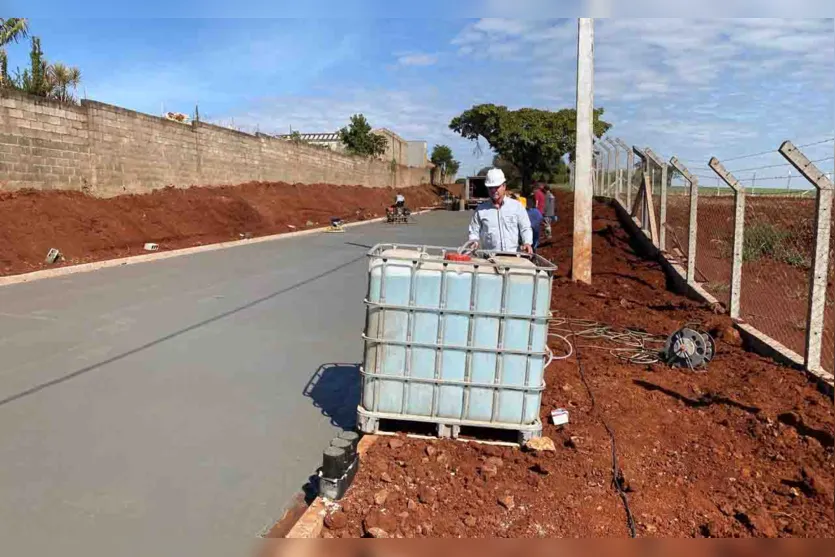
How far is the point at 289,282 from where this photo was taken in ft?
32.6

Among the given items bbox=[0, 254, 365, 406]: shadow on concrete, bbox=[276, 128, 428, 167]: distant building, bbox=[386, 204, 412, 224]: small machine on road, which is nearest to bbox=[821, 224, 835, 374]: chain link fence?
bbox=[0, 254, 365, 406]: shadow on concrete

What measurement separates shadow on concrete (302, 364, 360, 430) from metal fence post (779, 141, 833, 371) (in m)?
3.81

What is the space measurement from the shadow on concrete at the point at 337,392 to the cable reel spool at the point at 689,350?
9.76 ft

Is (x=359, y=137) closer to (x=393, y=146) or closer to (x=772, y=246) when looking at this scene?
(x=393, y=146)

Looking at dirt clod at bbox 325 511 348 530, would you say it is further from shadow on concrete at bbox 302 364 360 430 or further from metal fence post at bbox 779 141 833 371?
metal fence post at bbox 779 141 833 371

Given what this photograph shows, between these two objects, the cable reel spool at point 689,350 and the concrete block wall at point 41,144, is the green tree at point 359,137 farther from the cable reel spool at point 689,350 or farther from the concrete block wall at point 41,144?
the cable reel spool at point 689,350

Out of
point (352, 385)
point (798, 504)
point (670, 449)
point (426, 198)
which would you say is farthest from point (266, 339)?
point (426, 198)

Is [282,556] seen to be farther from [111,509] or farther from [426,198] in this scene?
[426,198]

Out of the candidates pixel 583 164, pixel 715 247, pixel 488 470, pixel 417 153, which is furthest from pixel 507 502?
pixel 417 153

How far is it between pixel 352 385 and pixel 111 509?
92.2 inches

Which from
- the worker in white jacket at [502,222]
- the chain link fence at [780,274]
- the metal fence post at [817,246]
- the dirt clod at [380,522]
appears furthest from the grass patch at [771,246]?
the dirt clod at [380,522]

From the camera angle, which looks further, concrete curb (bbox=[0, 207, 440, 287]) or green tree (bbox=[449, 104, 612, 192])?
green tree (bbox=[449, 104, 612, 192])

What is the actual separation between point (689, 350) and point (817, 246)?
4.51 feet

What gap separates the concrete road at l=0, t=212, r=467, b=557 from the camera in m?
2.93
